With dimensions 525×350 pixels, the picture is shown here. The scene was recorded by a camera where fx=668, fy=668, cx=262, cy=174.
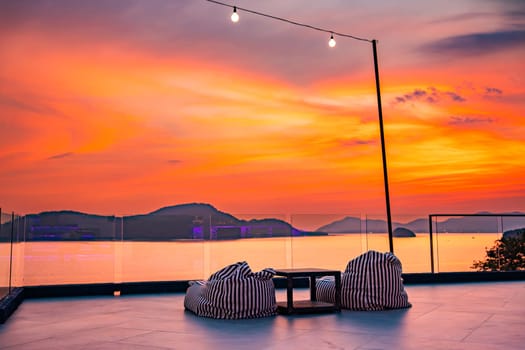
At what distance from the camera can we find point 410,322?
272 inches

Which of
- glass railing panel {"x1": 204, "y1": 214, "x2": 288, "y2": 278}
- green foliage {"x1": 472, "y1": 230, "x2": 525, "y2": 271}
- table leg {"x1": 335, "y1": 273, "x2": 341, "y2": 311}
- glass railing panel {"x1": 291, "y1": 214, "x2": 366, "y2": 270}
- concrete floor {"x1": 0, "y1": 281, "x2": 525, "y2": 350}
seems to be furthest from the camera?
green foliage {"x1": 472, "y1": 230, "x2": 525, "y2": 271}

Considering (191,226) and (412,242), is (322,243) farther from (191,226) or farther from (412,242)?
(191,226)

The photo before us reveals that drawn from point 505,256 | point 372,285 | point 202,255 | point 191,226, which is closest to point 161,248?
point 191,226

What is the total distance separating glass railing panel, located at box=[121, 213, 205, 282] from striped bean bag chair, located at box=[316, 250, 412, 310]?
3.75m

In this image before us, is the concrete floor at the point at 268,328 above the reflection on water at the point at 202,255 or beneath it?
beneath

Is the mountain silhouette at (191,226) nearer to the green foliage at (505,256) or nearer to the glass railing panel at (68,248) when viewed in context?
the glass railing panel at (68,248)

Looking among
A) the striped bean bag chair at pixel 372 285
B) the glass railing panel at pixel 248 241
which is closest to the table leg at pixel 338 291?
the striped bean bag chair at pixel 372 285

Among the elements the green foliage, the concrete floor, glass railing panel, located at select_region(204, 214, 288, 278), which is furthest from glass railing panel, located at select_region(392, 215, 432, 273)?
the concrete floor

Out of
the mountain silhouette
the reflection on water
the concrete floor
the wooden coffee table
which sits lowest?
the concrete floor

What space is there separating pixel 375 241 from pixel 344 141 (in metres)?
3.46

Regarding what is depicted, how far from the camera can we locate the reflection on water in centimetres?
1048

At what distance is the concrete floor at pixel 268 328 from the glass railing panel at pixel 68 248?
1355 millimetres

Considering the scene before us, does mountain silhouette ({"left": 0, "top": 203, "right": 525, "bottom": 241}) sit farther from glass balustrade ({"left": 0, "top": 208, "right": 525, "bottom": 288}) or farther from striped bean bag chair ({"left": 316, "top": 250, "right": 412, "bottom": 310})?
striped bean bag chair ({"left": 316, "top": 250, "right": 412, "bottom": 310})

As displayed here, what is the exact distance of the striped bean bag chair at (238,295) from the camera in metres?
7.18
